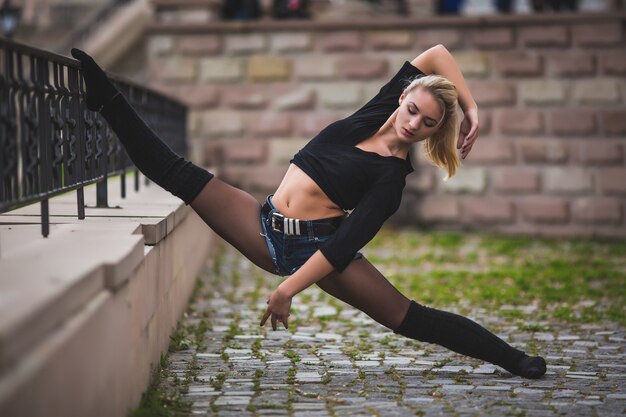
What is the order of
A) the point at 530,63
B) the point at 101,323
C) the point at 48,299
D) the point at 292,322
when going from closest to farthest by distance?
the point at 48,299
the point at 101,323
the point at 292,322
the point at 530,63

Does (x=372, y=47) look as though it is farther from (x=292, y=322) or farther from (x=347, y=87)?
(x=292, y=322)

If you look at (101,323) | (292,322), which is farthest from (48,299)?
(292,322)

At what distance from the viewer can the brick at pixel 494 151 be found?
14070 mm

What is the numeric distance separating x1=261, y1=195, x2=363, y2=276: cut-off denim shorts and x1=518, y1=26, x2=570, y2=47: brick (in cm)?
916

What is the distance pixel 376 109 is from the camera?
5.69 meters

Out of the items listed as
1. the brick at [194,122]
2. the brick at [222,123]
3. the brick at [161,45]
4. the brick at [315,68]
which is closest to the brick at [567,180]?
the brick at [315,68]

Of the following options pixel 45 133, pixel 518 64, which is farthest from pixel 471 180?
pixel 45 133

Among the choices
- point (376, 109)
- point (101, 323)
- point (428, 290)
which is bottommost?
point (428, 290)

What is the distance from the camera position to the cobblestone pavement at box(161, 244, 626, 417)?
4859 millimetres

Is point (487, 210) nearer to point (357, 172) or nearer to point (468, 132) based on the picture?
point (468, 132)

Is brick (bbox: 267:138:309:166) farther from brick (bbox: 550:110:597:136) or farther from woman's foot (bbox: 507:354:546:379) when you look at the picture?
woman's foot (bbox: 507:354:546:379)

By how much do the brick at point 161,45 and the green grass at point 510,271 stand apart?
3566mm

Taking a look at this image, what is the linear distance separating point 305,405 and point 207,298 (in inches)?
149

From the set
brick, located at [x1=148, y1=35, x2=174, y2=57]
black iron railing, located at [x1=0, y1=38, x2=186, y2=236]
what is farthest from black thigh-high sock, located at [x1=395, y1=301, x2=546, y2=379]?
brick, located at [x1=148, y1=35, x2=174, y2=57]
